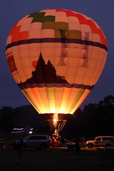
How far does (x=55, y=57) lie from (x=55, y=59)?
174 mm

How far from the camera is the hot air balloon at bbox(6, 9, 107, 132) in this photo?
3152 cm

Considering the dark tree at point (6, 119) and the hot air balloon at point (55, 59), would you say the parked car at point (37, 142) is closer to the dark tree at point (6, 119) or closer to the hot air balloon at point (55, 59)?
the hot air balloon at point (55, 59)

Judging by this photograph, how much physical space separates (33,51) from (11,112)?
88406 mm

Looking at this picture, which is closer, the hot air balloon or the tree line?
the hot air balloon

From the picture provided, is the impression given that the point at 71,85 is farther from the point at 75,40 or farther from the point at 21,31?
the point at 21,31

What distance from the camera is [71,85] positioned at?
32.4 m

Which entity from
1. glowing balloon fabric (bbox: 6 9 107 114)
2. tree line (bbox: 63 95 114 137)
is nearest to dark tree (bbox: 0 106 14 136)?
tree line (bbox: 63 95 114 137)

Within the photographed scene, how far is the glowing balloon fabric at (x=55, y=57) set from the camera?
31.5 m

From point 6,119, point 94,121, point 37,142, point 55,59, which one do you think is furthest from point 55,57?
point 6,119

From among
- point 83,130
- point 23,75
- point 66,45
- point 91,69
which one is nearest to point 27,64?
point 23,75

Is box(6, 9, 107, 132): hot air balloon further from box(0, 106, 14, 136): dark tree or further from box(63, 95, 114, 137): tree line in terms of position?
box(0, 106, 14, 136): dark tree

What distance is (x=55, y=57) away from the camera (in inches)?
1238

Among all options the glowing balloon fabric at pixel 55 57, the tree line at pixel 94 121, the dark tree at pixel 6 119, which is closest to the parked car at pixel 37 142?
the glowing balloon fabric at pixel 55 57

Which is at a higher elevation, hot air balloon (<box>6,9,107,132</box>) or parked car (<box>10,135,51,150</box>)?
hot air balloon (<box>6,9,107,132</box>)
